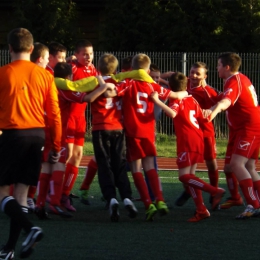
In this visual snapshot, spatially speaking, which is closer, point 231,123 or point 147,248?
point 147,248

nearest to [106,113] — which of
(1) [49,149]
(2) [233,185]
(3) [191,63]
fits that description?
(1) [49,149]

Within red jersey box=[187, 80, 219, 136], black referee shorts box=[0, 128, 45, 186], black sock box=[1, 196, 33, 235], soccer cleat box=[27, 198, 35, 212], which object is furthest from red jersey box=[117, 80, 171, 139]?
black sock box=[1, 196, 33, 235]

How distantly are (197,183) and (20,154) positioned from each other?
8.67ft

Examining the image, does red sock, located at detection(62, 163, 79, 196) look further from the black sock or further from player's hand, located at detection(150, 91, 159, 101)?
the black sock

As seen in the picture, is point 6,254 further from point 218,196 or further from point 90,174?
point 90,174

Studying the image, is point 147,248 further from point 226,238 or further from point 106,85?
point 106,85

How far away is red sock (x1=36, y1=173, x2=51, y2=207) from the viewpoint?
28.6 feet

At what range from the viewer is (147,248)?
6.96 meters

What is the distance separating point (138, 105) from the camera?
8.60 metres

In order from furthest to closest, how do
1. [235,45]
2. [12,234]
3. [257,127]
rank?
1. [235,45]
2. [257,127]
3. [12,234]

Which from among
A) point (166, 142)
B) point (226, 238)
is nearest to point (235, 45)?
point (166, 142)

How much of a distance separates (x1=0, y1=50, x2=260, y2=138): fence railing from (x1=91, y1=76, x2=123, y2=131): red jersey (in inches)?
445

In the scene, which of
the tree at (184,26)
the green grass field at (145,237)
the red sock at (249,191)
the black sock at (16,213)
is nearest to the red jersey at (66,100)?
the green grass field at (145,237)

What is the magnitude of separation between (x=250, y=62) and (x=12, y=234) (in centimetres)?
1470
